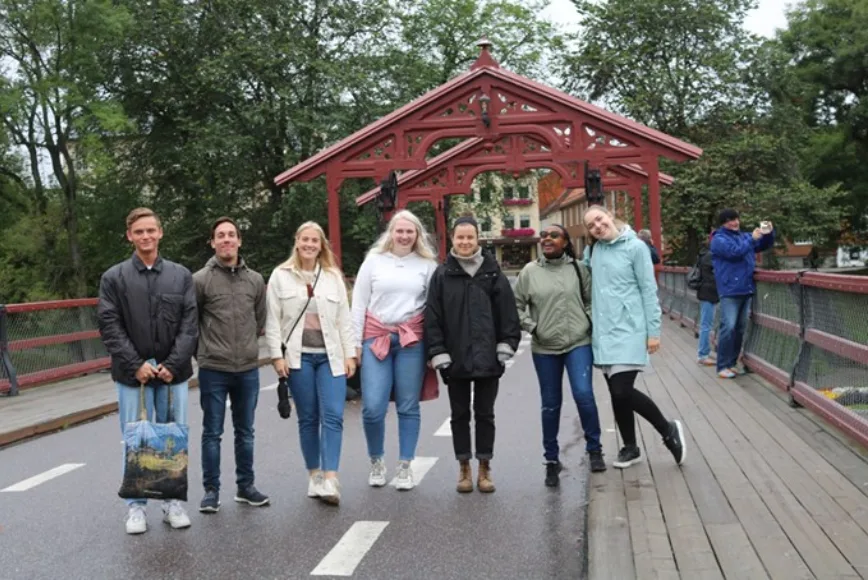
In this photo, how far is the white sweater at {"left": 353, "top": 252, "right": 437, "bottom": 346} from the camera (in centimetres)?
632

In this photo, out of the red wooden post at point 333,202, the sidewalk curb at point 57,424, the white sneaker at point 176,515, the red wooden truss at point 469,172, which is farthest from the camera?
the red wooden truss at point 469,172

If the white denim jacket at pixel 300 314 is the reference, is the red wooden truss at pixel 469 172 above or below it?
above

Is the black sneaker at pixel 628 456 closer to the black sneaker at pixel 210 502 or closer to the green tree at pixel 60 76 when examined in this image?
the black sneaker at pixel 210 502

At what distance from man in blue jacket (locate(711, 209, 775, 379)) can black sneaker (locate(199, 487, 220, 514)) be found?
20.7 feet

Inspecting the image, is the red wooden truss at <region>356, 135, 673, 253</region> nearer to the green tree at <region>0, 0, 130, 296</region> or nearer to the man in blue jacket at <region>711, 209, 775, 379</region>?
the man in blue jacket at <region>711, 209, 775, 379</region>

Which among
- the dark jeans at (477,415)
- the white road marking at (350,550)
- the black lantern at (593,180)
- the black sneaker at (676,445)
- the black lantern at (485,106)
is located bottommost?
the white road marking at (350,550)

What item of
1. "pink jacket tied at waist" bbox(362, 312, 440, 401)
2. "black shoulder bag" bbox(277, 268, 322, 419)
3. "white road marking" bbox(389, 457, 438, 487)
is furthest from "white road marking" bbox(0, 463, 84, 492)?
"pink jacket tied at waist" bbox(362, 312, 440, 401)

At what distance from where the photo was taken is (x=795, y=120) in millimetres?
39875

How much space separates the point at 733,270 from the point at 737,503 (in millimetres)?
5680

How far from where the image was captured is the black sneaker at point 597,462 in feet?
20.5

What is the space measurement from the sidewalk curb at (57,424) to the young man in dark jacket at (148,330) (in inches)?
113

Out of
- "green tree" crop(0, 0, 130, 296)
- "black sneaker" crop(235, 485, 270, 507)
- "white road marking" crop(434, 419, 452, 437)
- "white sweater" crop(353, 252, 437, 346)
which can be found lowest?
"white road marking" crop(434, 419, 452, 437)

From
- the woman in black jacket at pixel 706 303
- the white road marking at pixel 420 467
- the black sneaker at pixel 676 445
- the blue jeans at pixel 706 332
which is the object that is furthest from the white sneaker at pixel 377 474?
the blue jeans at pixel 706 332

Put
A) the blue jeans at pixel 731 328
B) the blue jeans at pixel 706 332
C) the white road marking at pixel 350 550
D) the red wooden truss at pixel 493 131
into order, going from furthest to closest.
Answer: the red wooden truss at pixel 493 131 < the blue jeans at pixel 706 332 < the blue jeans at pixel 731 328 < the white road marking at pixel 350 550
